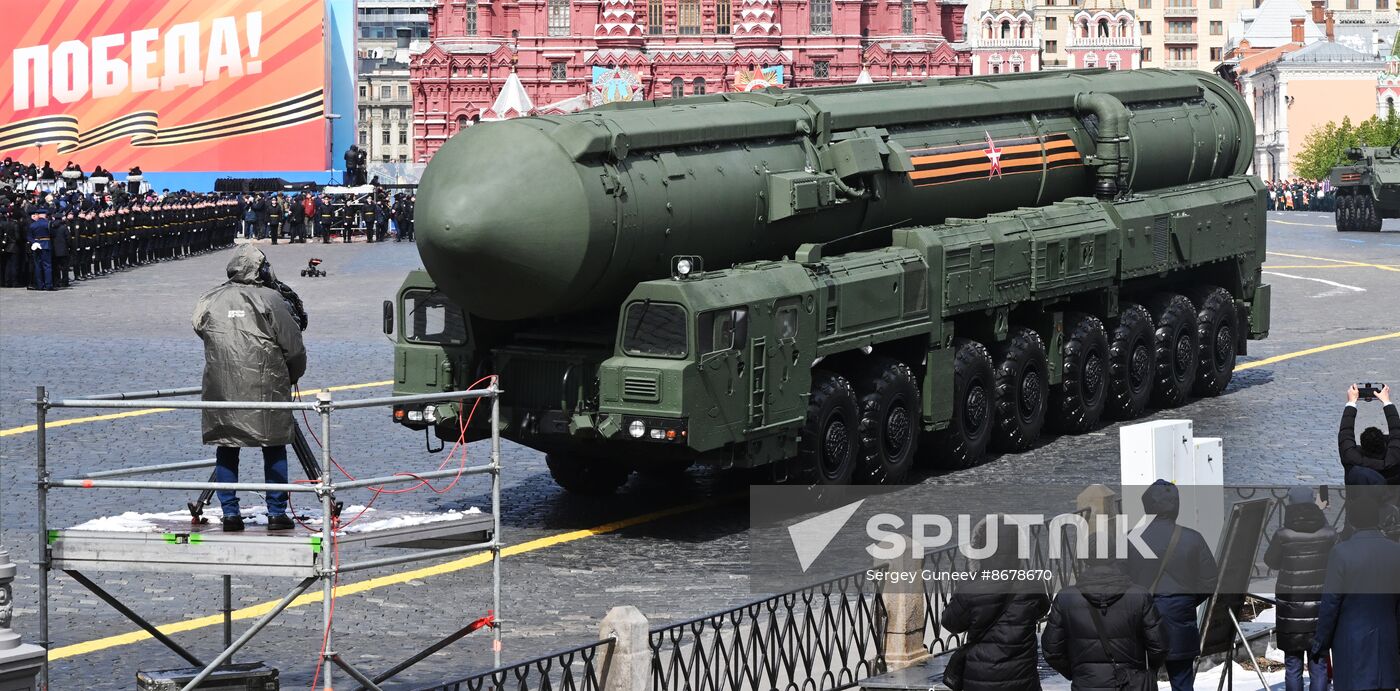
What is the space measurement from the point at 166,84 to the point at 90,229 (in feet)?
145

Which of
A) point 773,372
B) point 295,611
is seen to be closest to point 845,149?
point 773,372

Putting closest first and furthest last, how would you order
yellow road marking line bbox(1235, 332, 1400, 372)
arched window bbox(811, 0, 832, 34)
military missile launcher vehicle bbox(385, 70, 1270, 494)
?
military missile launcher vehicle bbox(385, 70, 1270, 494)
yellow road marking line bbox(1235, 332, 1400, 372)
arched window bbox(811, 0, 832, 34)

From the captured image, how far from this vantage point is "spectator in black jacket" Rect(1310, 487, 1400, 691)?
1210 centimetres

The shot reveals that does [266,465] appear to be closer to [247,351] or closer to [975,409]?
[247,351]

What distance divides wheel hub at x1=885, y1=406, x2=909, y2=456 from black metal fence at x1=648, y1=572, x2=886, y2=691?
566 cm

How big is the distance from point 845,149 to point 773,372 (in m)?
2.75

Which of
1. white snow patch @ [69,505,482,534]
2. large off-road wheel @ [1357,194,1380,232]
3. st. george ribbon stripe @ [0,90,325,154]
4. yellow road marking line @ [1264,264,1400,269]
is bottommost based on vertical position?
white snow patch @ [69,505,482,534]

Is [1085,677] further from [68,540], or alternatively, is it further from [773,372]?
[773,372]

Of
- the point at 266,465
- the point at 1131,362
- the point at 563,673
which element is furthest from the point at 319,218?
the point at 563,673

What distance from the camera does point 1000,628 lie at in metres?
11.3

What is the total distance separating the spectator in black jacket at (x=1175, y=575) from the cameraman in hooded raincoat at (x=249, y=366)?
4.69 metres

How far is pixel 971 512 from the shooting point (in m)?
19.8

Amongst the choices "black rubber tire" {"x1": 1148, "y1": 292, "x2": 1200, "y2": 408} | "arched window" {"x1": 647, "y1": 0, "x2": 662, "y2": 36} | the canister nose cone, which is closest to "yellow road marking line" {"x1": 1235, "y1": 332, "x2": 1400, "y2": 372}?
"black rubber tire" {"x1": 1148, "y1": 292, "x2": 1200, "y2": 408}

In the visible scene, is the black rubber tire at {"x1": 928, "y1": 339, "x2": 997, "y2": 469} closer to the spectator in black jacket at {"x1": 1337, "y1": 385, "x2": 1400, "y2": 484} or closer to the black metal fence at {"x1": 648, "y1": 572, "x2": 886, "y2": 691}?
the spectator in black jacket at {"x1": 1337, "y1": 385, "x2": 1400, "y2": 484}
